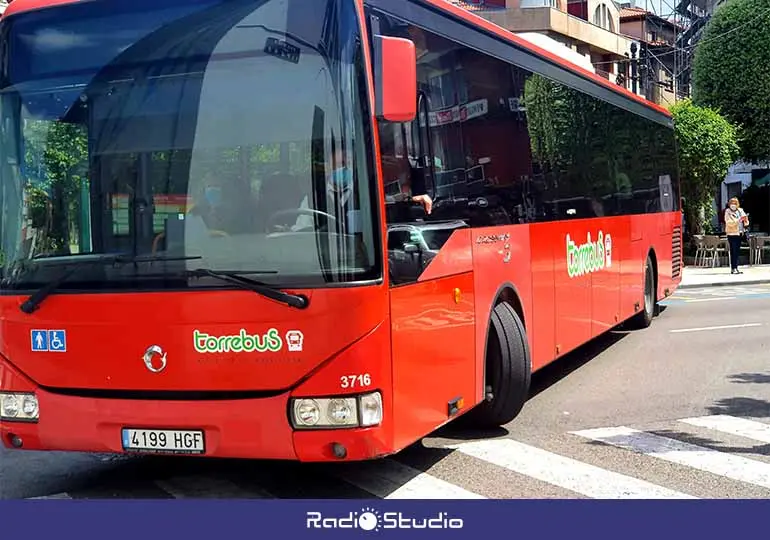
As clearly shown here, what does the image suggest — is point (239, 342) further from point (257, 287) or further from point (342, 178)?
point (342, 178)

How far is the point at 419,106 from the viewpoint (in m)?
5.89

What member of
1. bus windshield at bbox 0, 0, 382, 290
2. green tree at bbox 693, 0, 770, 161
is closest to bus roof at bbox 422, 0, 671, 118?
bus windshield at bbox 0, 0, 382, 290

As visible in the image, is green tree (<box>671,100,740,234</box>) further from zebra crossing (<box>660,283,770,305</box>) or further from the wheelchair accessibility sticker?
the wheelchair accessibility sticker

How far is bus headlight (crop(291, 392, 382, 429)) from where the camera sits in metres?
4.95

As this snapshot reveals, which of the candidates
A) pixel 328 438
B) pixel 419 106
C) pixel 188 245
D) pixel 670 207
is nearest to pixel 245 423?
pixel 328 438

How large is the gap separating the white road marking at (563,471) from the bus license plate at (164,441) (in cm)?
235

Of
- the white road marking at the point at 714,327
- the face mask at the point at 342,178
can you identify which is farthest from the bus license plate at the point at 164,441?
the white road marking at the point at 714,327

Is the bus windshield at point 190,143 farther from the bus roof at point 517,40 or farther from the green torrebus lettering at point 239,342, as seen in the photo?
the bus roof at point 517,40

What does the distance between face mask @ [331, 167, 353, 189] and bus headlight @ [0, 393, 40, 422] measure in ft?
7.67

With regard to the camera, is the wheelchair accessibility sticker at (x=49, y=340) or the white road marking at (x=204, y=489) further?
the white road marking at (x=204, y=489)

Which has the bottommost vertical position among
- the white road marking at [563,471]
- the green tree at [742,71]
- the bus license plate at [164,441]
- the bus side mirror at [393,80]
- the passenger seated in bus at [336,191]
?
the white road marking at [563,471]

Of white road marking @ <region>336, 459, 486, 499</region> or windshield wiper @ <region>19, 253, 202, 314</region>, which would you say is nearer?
windshield wiper @ <region>19, 253, 202, 314</region>

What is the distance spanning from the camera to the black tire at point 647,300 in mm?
13414
